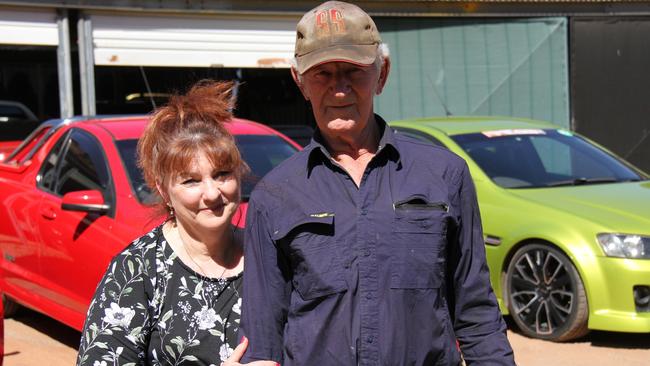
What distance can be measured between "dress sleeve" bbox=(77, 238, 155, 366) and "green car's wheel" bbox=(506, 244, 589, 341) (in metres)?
4.48

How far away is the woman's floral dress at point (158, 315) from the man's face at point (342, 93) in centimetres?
64

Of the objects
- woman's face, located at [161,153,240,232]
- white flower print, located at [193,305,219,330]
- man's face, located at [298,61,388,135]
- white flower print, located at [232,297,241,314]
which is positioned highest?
man's face, located at [298,61,388,135]

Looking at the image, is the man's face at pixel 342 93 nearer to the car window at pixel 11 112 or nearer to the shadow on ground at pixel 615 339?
the shadow on ground at pixel 615 339

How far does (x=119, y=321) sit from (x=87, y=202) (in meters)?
3.20

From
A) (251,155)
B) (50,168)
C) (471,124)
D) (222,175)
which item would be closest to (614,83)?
(471,124)

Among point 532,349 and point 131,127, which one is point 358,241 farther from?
point 532,349

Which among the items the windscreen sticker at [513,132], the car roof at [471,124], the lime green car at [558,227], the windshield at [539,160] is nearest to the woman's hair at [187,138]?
the lime green car at [558,227]

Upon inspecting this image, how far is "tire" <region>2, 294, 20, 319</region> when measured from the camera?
298 inches

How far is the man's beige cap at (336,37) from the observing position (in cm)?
236

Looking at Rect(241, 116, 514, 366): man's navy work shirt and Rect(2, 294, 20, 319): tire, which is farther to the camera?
Rect(2, 294, 20, 319): tire

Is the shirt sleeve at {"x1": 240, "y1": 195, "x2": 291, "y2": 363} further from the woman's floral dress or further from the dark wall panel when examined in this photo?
the dark wall panel

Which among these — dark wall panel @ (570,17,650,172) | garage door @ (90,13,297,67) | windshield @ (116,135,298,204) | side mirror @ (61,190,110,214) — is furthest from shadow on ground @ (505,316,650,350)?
dark wall panel @ (570,17,650,172)

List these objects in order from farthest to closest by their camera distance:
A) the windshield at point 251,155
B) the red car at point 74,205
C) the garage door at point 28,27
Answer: the garage door at point 28,27
the windshield at point 251,155
the red car at point 74,205

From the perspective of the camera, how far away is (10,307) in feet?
25.0
